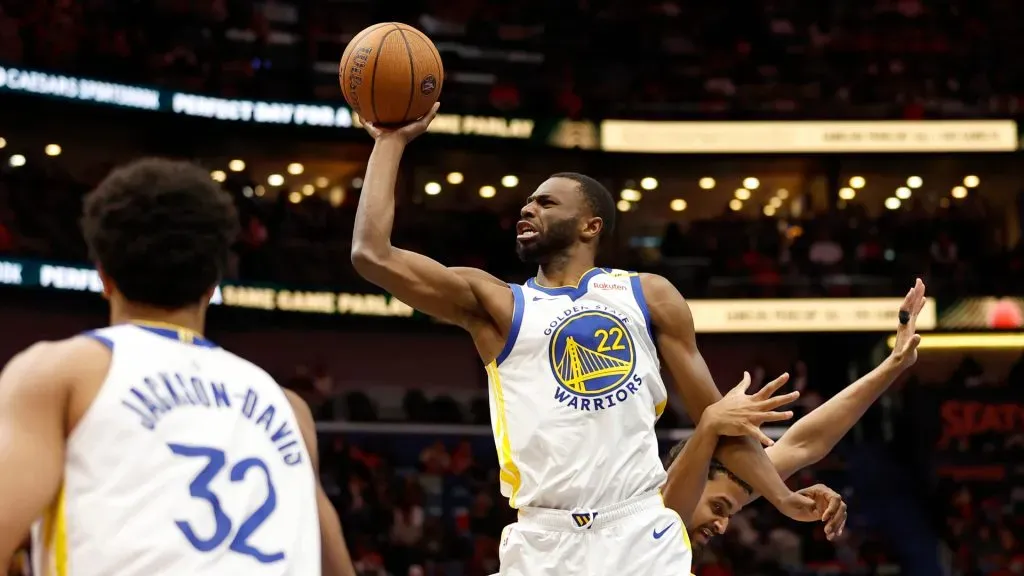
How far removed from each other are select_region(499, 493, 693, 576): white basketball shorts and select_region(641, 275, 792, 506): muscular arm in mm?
448

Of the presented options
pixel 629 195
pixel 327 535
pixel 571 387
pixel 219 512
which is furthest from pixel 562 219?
pixel 629 195

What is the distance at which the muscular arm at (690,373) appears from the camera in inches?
179

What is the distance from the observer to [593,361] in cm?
437

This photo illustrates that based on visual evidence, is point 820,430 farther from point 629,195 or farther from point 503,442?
point 629,195

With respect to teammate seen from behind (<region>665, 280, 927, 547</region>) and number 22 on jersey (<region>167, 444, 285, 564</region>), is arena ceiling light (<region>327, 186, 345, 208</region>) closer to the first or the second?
teammate seen from behind (<region>665, 280, 927, 547</region>)

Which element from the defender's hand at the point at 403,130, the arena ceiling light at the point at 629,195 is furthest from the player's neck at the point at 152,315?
the arena ceiling light at the point at 629,195

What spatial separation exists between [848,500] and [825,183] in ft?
24.9

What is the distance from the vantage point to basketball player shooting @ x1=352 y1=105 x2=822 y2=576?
166 inches

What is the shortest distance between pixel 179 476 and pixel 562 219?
2667 mm

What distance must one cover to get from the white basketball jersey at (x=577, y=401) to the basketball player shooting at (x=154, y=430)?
189 cm

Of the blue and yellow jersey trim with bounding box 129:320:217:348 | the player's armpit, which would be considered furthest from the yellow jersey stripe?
the player's armpit

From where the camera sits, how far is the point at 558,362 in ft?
14.3

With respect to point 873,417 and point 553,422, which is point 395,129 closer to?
point 553,422

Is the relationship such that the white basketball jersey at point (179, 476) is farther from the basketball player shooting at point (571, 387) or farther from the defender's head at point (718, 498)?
the defender's head at point (718, 498)
